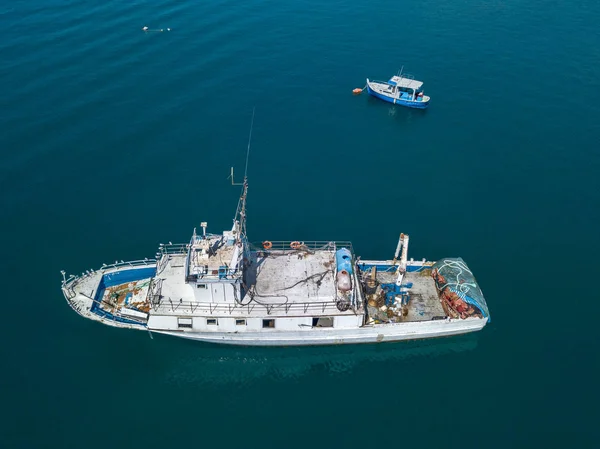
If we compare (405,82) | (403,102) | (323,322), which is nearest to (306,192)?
(323,322)

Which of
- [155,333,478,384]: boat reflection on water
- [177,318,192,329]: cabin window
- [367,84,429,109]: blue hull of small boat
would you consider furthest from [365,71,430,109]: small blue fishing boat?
[177,318,192,329]: cabin window

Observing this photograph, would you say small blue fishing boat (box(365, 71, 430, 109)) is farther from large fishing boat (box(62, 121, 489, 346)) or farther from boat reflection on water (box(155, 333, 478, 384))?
boat reflection on water (box(155, 333, 478, 384))

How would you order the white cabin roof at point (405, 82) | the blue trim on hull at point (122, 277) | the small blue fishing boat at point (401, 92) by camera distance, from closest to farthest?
1. the blue trim on hull at point (122, 277)
2. the small blue fishing boat at point (401, 92)
3. the white cabin roof at point (405, 82)

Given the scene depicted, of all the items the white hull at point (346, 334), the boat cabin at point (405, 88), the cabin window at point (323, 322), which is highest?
the boat cabin at point (405, 88)

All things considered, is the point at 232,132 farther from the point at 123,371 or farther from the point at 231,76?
the point at 123,371

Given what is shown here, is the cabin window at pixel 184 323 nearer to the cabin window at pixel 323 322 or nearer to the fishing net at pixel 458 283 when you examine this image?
the cabin window at pixel 323 322

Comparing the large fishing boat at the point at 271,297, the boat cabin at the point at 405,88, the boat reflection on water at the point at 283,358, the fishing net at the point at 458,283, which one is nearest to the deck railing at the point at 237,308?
the large fishing boat at the point at 271,297

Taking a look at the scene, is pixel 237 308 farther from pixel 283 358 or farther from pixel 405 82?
pixel 405 82
